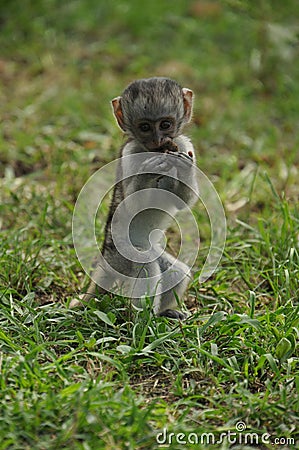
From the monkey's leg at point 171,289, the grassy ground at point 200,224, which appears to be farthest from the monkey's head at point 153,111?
the grassy ground at point 200,224

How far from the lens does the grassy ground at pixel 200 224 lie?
3660 mm

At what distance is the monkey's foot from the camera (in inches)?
192

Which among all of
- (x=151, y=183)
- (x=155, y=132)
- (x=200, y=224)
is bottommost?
(x=151, y=183)

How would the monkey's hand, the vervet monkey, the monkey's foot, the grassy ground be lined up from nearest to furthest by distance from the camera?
1. the grassy ground
2. the vervet monkey
3. the monkey's hand
4. the monkey's foot

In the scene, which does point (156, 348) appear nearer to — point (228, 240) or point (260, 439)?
point (260, 439)

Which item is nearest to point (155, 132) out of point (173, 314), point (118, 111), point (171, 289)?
point (118, 111)

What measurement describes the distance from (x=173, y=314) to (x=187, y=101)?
4.93 feet

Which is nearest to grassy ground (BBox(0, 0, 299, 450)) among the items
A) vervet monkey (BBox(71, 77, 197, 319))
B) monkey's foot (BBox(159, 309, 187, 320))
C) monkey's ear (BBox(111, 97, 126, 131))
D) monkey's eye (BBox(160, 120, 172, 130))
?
monkey's foot (BBox(159, 309, 187, 320))

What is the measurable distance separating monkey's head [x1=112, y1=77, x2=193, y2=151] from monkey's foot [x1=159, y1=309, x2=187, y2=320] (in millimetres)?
1143

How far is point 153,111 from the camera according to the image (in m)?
4.74

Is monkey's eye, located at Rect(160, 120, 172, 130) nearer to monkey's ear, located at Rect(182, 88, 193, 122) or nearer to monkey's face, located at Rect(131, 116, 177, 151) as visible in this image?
monkey's face, located at Rect(131, 116, 177, 151)

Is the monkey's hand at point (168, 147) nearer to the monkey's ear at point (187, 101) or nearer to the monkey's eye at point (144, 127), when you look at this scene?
the monkey's eye at point (144, 127)

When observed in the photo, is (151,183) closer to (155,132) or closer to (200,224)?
(155,132)

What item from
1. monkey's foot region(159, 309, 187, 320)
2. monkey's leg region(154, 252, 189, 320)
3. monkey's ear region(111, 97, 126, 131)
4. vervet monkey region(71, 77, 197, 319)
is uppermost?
monkey's ear region(111, 97, 126, 131)
